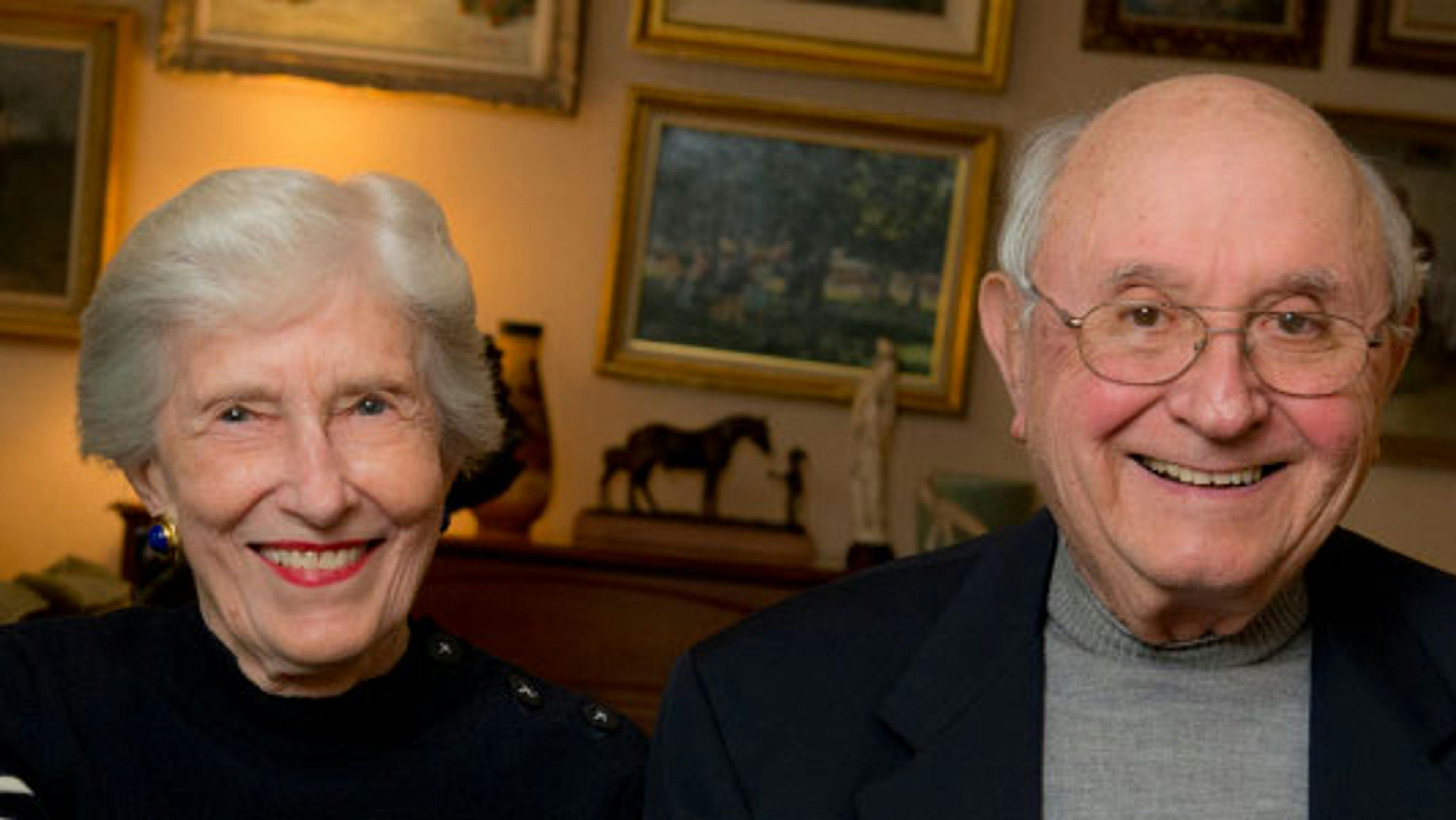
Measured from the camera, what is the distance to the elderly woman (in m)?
2.37

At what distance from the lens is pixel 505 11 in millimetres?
5867

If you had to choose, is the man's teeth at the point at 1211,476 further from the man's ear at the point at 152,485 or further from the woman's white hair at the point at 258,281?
the man's ear at the point at 152,485

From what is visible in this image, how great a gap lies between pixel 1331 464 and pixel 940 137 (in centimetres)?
381

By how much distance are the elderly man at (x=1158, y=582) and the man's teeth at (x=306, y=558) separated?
420mm

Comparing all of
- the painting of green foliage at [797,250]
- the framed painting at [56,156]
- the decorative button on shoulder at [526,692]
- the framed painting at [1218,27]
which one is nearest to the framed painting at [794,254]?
the painting of green foliage at [797,250]

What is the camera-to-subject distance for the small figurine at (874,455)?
556 cm

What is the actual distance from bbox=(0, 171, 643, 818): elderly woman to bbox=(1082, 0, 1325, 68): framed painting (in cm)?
370

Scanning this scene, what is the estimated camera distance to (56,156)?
19.4 ft

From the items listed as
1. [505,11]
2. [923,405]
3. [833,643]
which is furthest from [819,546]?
[833,643]

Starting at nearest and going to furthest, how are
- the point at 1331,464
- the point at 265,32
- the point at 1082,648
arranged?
the point at 1331,464 → the point at 1082,648 → the point at 265,32

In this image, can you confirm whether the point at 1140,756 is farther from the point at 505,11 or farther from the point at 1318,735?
the point at 505,11

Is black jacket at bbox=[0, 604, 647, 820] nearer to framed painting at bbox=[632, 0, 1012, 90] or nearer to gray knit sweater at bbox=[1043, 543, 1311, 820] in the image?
gray knit sweater at bbox=[1043, 543, 1311, 820]

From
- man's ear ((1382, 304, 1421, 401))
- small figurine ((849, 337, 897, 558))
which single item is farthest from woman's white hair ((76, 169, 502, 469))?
small figurine ((849, 337, 897, 558))

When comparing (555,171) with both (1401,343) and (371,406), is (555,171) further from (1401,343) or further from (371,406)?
(1401,343)
